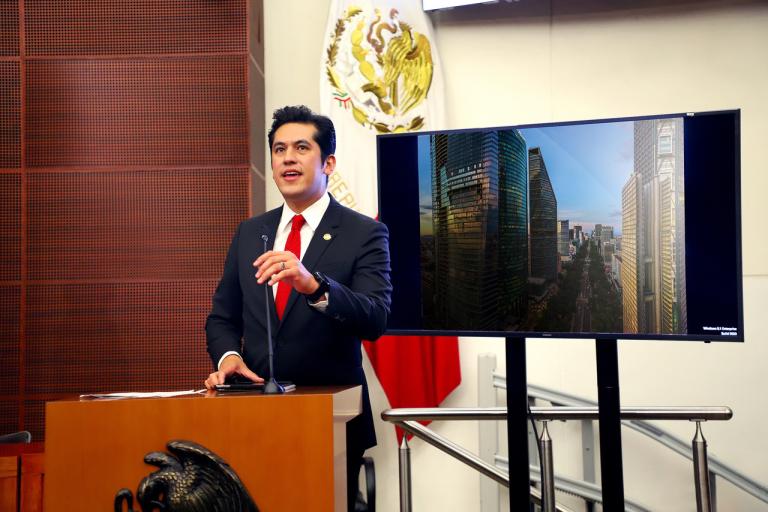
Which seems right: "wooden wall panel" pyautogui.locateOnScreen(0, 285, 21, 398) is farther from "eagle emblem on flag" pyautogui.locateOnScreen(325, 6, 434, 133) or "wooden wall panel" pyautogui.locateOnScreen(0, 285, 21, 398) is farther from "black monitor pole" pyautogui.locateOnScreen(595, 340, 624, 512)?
"black monitor pole" pyautogui.locateOnScreen(595, 340, 624, 512)

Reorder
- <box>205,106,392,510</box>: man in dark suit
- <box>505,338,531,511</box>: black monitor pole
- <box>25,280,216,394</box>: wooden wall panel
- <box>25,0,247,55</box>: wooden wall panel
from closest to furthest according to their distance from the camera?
<box>505,338,531,511</box>: black monitor pole → <box>205,106,392,510</box>: man in dark suit → <box>25,280,216,394</box>: wooden wall panel → <box>25,0,247,55</box>: wooden wall panel

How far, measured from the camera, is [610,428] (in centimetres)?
210

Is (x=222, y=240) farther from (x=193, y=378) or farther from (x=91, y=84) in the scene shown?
(x=91, y=84)

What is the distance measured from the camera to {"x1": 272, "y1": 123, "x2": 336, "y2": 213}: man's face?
2.45 m

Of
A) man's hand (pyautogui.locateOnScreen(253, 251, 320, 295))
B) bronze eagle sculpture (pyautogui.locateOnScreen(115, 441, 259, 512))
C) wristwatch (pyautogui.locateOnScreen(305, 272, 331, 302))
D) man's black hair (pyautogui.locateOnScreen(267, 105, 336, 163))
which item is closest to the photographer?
bronze eagle sculpture (pyautogui.locateOnScreen(115, 441, 259, 512))

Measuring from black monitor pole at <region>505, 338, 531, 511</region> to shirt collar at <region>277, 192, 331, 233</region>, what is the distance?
657 millimetres

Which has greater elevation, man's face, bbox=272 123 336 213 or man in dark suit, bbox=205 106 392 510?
man's face, bbox=272 123 336 213

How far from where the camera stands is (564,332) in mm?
2127

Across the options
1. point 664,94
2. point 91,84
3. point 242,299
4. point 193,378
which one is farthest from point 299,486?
point 664,94

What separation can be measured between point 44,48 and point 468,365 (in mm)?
2667

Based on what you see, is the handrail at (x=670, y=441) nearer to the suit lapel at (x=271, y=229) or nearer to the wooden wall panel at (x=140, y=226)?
the wooden wall panel at (x=140, y=226)

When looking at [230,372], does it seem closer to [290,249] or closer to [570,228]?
[290,249]

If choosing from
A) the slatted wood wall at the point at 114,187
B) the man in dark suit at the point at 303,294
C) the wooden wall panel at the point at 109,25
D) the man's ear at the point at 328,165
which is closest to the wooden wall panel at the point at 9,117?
the slatted wood wall at the point at 114,187

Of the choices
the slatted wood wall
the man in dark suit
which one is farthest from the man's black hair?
the slatted wood wall
